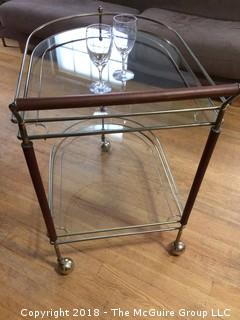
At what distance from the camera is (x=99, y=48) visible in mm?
1021

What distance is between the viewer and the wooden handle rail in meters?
0.56

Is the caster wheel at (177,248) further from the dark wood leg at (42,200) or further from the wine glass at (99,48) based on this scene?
the wine glass at (99,48)

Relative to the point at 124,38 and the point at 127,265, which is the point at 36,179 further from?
the point at 124,38

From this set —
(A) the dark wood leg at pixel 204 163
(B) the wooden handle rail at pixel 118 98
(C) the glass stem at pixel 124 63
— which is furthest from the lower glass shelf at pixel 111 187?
(B) the wooden handle rail at pixel 118 98

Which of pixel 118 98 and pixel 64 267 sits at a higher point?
pixel 118 98

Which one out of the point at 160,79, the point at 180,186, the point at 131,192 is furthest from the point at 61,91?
the point at 180,186

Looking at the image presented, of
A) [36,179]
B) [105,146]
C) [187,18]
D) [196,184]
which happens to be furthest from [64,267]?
[187,18]

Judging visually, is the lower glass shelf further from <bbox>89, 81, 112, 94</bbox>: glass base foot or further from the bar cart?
<bbox>89, 81, 112, 94</bbox>: glass base foot

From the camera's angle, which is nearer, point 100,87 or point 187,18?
point 100,87

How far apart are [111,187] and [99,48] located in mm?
556

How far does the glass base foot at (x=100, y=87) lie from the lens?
3.36ft

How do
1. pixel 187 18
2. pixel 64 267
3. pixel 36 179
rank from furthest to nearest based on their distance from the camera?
1. pixel 187 18
2. pixel 64 267
3. pixel 36 179

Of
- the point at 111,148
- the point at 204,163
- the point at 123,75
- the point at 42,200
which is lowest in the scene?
the point at 111,148

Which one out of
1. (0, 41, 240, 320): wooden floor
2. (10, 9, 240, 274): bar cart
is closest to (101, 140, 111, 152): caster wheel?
(10, 9, 240, 274): bar cart
